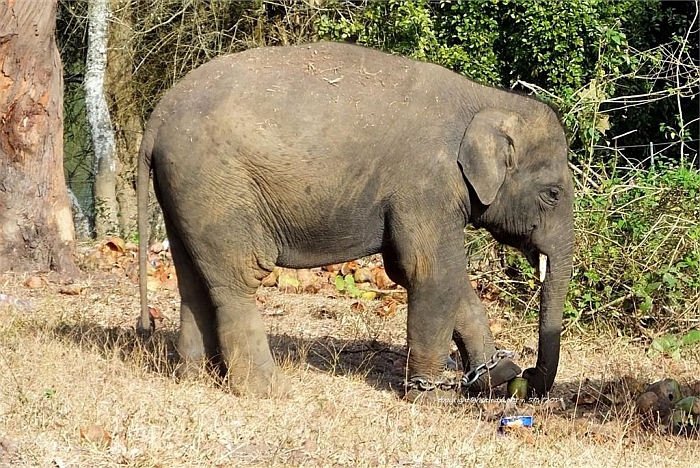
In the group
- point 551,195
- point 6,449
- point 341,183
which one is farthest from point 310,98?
point 6,449

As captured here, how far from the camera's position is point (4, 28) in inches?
433

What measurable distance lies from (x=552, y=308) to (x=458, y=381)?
0.90 metres

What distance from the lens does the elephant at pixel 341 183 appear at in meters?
7.14

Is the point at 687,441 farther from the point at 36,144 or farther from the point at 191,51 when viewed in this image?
the point at 191,51

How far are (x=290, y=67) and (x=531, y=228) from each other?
1963 mm

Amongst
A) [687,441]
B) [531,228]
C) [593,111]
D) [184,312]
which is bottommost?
[687,441]

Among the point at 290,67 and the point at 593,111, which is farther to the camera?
the point at 593,111

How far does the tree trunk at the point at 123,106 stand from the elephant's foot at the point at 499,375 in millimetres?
9726

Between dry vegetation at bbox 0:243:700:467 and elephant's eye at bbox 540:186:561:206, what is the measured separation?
124 centimetres

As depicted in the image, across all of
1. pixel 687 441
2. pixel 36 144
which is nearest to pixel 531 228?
pixel 687 441

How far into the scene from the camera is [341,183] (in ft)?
23.9

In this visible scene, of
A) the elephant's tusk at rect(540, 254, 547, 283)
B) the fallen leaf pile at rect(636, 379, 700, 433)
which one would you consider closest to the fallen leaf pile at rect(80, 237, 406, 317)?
the elephant's tusk at rect(540, 254, 547, 283)

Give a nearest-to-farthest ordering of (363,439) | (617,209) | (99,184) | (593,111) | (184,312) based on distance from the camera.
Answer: (363,439), (184,312), (617,209), (593,111), (99,184)

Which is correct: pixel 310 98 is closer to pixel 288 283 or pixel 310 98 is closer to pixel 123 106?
pixel 288 283
